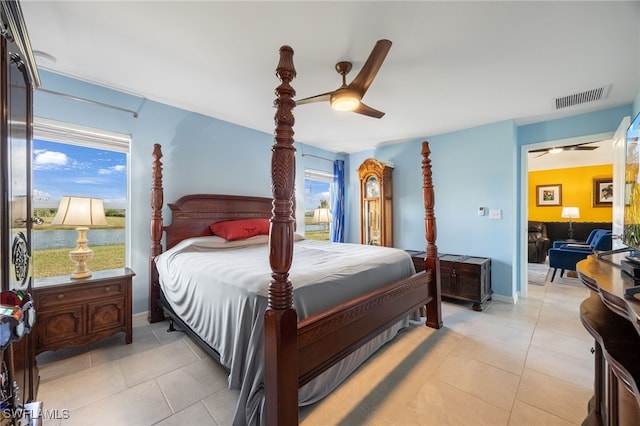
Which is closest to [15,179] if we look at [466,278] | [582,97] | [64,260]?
[64,260]

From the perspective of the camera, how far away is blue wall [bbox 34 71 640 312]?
2.87m

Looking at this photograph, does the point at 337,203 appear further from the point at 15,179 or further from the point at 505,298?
the point at 15,179

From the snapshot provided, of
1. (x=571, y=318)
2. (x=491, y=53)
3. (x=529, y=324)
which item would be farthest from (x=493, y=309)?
(x=491, y=53)

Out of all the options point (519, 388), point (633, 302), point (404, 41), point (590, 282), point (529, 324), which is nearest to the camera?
point (633, 302)

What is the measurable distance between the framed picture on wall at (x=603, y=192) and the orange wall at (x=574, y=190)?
0.25ft

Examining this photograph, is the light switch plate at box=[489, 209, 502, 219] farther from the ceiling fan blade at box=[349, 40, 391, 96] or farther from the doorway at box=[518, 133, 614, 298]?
the ceiling fan blade at box=[349, 40, 391, 96]

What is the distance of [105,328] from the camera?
2.28 metres

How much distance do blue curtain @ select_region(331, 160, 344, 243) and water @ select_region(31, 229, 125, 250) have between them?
11.3 feet

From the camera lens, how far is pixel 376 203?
4594mm

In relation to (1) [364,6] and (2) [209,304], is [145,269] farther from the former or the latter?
(1) [364,6]

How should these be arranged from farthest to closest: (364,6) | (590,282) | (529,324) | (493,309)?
(493,309)
(529,324)
(364,6)
(590,282)

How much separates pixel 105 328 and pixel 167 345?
531mm

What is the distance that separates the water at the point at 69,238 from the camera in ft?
8.04

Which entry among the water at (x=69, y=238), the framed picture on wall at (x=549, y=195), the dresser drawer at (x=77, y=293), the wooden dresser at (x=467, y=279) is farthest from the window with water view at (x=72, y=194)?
the framed picture on wall at (x=549, y=195)
